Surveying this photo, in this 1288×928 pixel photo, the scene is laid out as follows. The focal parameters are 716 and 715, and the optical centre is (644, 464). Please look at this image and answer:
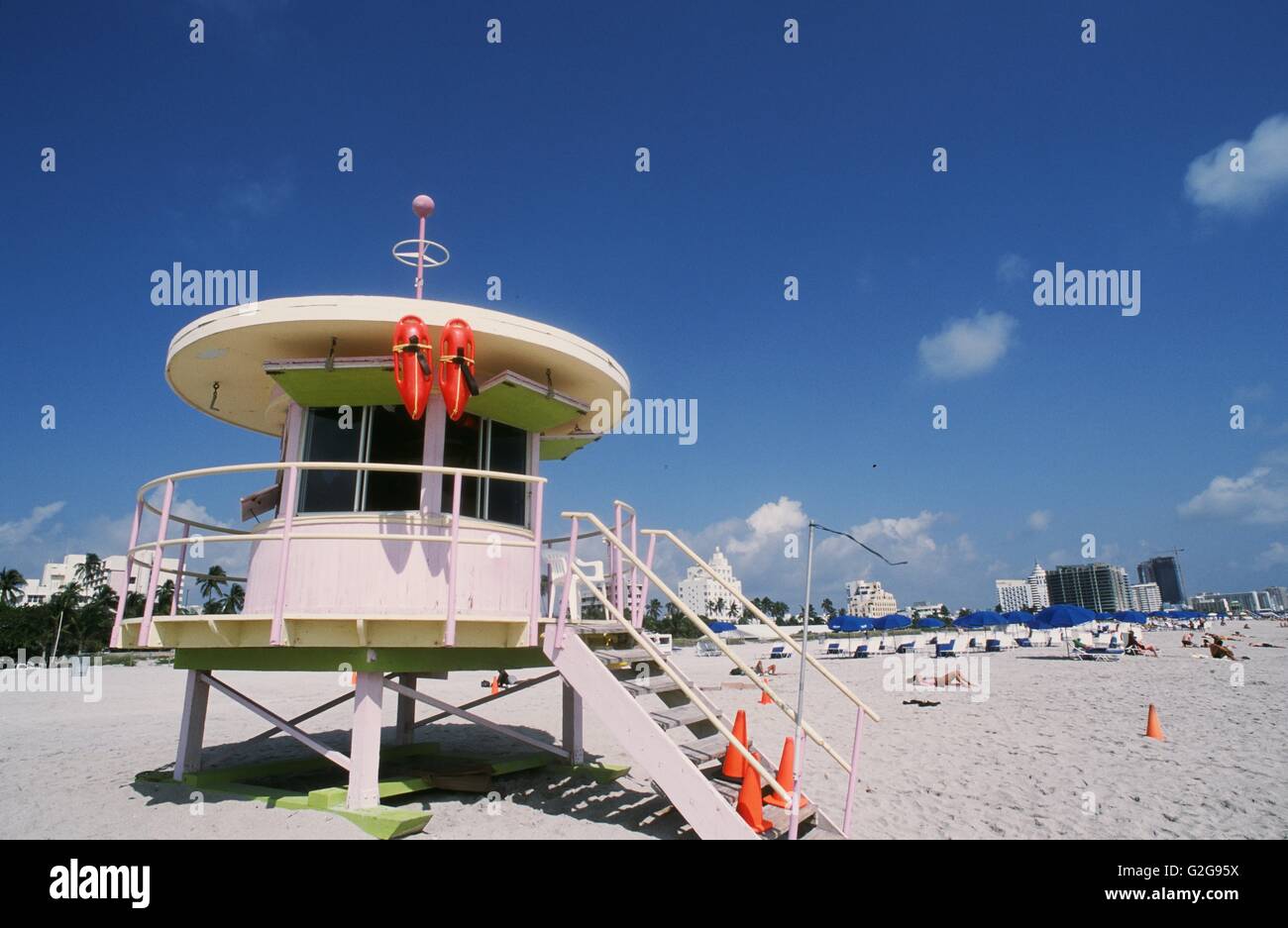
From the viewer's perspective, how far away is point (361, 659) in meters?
7.25

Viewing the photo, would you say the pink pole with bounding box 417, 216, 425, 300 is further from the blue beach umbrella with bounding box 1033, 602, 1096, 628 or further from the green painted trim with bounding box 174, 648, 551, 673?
the blue beach umbrella with bounding box 1033, 602, 1096, 628

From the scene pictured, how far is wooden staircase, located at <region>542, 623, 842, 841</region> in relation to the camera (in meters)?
6.19

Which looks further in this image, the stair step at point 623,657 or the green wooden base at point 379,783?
the stair step at point 623,657

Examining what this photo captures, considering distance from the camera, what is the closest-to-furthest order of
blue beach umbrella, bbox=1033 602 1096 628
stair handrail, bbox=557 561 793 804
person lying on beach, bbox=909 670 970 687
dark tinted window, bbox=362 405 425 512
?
1. stair handrail, bbox=557 561 793 804
2. dark tinted window, bbox=362 405 425 512
3. person lying on beach, bbox=909 670 970 687
4. blue beach umbrella, bbox=1033 602 1096 628

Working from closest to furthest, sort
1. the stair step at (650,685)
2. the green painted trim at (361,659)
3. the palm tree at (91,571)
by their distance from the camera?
the stair step at (650,685) < the green painted trim at (361,659) < the palm tree at (91,571)

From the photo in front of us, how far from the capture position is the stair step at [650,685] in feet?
23.6

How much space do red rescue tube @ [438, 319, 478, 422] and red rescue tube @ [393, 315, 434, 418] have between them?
172 mm

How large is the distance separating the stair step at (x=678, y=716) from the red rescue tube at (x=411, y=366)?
3859mm

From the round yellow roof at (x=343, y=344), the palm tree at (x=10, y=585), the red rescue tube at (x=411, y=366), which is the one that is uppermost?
the round yellow roof at (x=343, y=344)

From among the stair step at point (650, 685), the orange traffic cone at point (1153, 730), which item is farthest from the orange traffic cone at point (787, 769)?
the orange traffic cone at point (1153, 730)

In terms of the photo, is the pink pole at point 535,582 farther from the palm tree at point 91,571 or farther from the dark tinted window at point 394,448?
the palm tree at point 91,571

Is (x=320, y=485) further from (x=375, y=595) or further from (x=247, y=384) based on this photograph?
(x=247, y=384)

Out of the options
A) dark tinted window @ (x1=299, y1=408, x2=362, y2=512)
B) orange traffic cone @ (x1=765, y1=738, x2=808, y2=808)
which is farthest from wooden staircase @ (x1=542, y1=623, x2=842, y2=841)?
dark tinted window @ (x1=299, y1=408, x2=362, y2=512)
